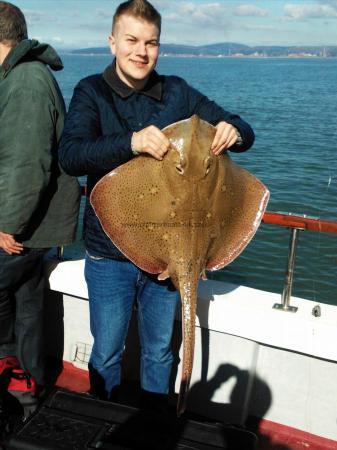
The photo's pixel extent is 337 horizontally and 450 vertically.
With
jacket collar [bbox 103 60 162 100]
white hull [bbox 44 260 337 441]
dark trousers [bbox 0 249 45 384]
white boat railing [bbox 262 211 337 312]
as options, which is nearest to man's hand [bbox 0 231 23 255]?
dark trousers [bbox 0 249 45 384]

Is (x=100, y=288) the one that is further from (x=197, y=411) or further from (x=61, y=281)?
(x=197, y=411)

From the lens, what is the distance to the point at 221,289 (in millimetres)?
3496

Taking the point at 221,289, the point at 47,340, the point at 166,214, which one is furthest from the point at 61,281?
the point at 166,214

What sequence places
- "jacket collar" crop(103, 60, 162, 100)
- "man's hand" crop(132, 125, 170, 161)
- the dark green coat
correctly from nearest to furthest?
"man's hand" crop(132, 125, 170, 161)
"jacket collar" crop(103, 60, 162, 100)
the dark green coat

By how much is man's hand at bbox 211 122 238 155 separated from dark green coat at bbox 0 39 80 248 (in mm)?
1049

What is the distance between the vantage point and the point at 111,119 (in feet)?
8.95

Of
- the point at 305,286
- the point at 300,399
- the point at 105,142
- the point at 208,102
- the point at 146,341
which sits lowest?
the point at 305,286

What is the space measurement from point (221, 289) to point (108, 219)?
121 cm

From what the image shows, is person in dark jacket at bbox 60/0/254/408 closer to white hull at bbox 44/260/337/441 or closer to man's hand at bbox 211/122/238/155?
man's hand at bbox 211/122/238/155

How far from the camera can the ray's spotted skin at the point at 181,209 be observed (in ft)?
8.01

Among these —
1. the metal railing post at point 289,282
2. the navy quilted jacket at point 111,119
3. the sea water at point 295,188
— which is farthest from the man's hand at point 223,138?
the sea water at point 295,188

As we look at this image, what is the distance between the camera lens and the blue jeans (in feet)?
9.62

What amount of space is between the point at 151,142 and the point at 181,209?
0.37 meters

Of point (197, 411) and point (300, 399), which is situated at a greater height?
point (300, 399)
